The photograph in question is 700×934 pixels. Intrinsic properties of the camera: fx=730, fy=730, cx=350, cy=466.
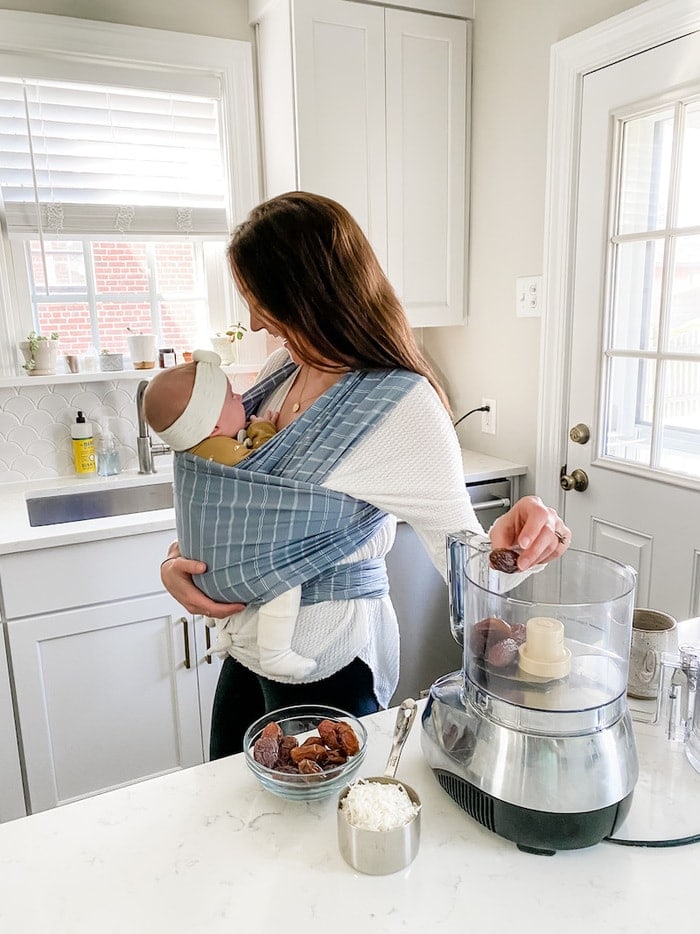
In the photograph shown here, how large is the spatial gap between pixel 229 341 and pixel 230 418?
4.42 ft

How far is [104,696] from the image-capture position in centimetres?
A: 192

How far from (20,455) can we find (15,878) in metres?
1.76

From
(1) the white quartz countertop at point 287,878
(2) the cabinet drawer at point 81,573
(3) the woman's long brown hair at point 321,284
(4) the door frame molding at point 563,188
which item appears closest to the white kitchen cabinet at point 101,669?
(2) the cabinet drawer at point 81,573

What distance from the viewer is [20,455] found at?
90.3 inches

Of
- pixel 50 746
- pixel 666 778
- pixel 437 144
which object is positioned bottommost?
pixel 50 746

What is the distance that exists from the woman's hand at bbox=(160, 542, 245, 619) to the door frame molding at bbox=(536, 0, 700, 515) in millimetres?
1346

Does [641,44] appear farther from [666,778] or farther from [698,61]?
[666,778]

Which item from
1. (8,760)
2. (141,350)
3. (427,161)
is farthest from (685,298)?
(8,760)

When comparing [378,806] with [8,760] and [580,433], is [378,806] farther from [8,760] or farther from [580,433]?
[580,433]

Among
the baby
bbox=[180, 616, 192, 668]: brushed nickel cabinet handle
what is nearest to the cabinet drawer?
bbox=[180, 616, 192, 668]: brushed nickel cabinet handle

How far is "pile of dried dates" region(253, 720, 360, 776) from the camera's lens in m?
0.83

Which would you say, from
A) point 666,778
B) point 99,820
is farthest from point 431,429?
point 99,820

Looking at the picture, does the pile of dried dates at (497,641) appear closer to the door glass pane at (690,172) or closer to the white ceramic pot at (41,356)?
the door glass pane at (690,172)

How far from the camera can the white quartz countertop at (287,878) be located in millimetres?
679
